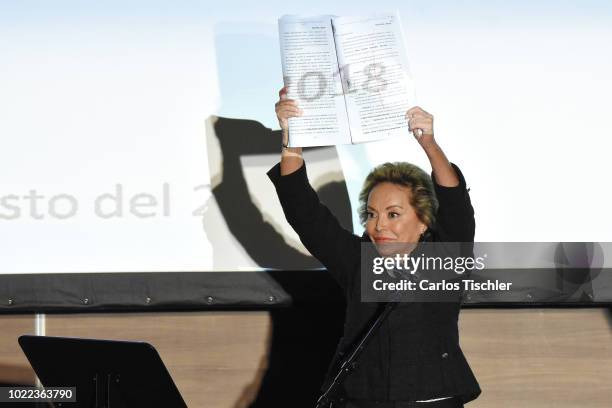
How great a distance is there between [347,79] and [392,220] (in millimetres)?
351

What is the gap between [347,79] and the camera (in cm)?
218

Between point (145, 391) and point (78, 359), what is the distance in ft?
0.55

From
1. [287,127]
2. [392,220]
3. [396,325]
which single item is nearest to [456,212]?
[392,220]

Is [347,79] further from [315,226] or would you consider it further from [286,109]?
[315,226]

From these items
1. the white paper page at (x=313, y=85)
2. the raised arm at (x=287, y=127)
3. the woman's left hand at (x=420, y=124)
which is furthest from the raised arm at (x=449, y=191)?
the raised arm at (x=287, y=127)

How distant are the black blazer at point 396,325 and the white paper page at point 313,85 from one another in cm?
13

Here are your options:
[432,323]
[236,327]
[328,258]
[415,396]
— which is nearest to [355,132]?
[328,258]

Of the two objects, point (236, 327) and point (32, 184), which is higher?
point (32, 184)

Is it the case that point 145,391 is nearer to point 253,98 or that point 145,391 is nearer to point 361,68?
point 361,68

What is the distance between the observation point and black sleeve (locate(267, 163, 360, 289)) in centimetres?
224

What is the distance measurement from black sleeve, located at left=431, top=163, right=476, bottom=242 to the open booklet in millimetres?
187

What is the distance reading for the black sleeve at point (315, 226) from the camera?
2.24m

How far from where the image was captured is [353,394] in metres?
2.06

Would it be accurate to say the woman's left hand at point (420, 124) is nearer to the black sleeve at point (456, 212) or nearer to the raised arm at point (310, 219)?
the black sleeve at point (456, 212)
